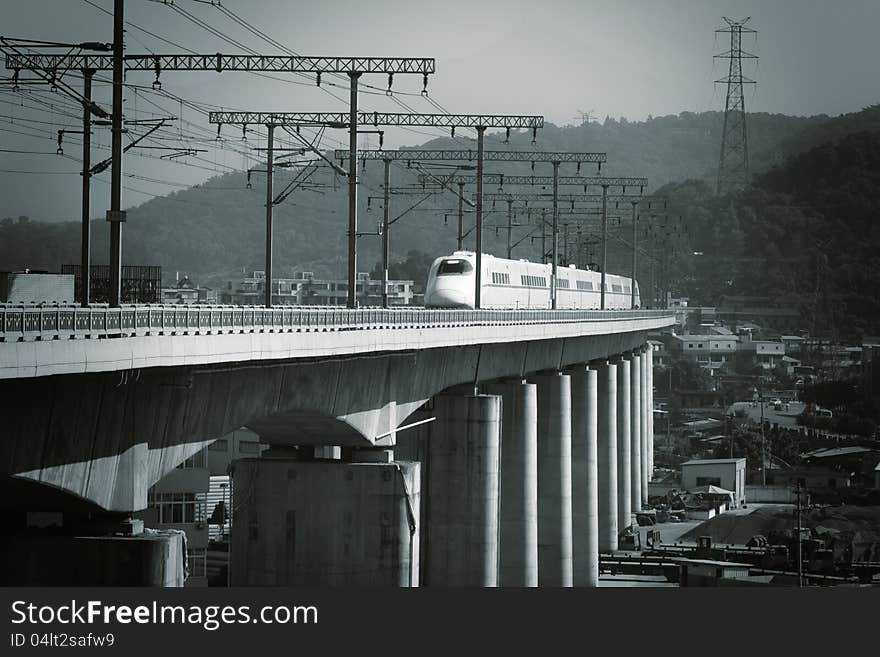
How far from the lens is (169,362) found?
2683cm

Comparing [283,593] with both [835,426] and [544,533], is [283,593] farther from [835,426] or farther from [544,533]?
[835,426]

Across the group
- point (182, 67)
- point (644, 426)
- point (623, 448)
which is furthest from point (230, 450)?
point (644, 426)

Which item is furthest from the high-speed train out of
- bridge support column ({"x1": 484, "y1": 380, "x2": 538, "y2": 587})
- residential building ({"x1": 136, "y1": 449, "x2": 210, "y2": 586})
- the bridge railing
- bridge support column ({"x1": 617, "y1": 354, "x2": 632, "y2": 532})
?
the bridge railing

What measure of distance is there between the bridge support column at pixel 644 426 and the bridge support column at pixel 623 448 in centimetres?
919

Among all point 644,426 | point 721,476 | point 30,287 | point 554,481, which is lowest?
point 721,476

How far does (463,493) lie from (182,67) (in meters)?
20.7

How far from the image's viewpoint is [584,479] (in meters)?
80.1

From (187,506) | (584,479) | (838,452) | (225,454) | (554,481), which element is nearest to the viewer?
(187,506)

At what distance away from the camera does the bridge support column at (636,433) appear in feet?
342

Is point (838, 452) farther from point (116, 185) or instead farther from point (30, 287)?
point (116, 185)

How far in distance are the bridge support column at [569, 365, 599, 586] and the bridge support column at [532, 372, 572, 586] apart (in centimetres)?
449

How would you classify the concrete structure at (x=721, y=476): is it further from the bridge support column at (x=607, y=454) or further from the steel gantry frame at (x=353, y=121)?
the steel gantry frame at (x=353, y=121)

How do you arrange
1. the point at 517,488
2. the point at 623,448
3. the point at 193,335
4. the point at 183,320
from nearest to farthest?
the point at 193,335, the point at 183,320, the point at 517,488, the point at 623,448

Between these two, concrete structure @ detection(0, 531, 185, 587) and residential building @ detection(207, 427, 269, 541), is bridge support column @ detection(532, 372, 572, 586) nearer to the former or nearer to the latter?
residential building @ detection(207, 427, 269, 541)
